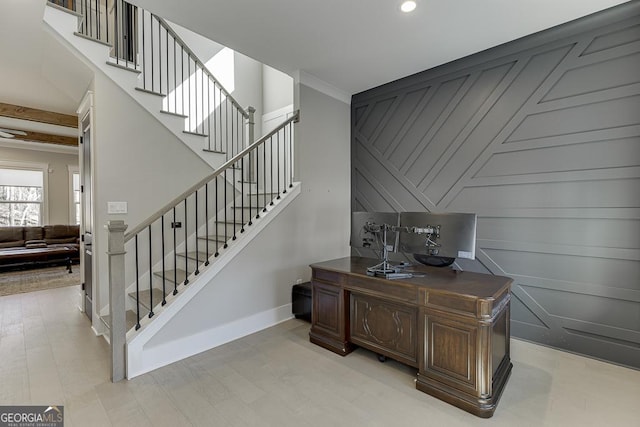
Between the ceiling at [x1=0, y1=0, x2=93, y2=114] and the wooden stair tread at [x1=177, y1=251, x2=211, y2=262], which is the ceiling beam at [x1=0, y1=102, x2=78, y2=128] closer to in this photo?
the ceiling at [x1=0, y1=0, x2=93, y2=114]

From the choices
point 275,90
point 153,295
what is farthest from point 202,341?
point 275,90

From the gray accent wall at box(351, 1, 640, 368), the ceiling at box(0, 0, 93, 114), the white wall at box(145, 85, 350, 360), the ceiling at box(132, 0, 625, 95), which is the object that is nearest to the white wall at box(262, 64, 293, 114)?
the white wall at box(145, 85, 350, 360)

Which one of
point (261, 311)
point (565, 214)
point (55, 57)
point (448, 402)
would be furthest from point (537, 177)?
point (55, 57)

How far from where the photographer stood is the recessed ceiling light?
2.37 m

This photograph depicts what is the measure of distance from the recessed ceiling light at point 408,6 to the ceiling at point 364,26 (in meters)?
0.04

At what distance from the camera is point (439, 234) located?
7.86 feet

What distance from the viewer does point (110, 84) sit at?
321cm

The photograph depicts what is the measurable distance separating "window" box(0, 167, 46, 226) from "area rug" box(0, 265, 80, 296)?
1892mm

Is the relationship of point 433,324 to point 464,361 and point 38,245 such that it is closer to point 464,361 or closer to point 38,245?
point 464,361

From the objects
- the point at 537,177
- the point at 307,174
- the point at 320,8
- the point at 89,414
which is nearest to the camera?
the point at 89,414

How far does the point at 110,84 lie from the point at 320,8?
94.9 inches

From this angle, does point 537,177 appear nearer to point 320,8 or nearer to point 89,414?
point 320,8

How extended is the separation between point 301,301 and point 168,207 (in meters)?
1.83

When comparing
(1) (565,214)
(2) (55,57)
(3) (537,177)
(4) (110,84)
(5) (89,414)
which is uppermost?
(2) (55,57)
